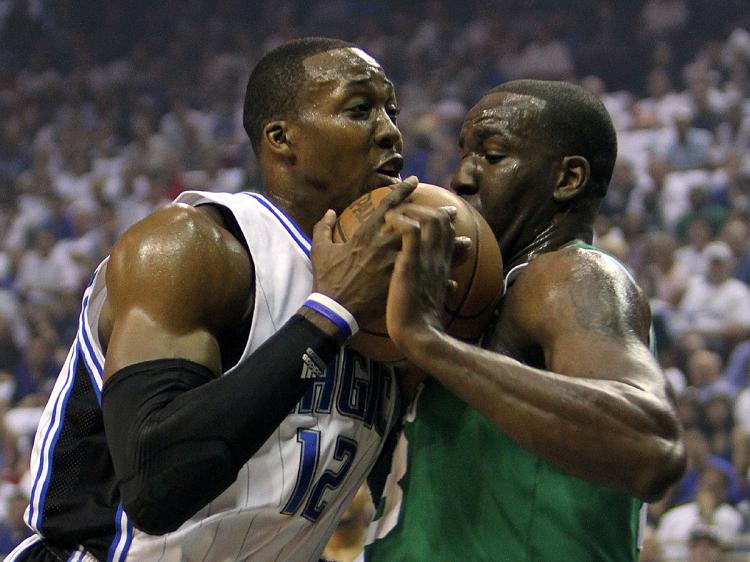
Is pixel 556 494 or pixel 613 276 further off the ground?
pixel 613 276

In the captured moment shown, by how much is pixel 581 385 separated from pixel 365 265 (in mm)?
512

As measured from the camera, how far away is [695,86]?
9969 millimetres

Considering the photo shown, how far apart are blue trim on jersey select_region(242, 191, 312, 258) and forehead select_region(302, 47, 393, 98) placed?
31 centimetres

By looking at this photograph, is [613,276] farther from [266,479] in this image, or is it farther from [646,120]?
[646,120]

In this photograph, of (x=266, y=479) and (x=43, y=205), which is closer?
(x=266, y=479)

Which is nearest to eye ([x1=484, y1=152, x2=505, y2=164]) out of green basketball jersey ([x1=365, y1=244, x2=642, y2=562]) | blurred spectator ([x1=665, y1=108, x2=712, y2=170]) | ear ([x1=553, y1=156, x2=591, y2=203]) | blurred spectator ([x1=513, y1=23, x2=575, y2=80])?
ear ([x1=553, y1=156, x2=591, y2=203])

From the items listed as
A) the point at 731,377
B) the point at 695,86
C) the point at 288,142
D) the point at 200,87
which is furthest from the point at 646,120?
the point at 288,142

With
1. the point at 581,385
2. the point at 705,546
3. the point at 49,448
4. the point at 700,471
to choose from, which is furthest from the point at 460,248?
the point at 700,471

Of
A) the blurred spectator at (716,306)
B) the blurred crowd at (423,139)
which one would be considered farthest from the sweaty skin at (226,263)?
the blurred spectator at (716,306)

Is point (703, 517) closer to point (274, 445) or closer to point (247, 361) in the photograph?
point (274, 445)

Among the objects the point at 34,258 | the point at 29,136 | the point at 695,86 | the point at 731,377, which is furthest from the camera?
the point at 29,136

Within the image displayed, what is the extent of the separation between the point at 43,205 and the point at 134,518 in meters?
9.89

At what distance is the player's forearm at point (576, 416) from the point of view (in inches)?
80.9

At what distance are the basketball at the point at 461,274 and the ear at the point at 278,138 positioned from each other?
0.32 meters
